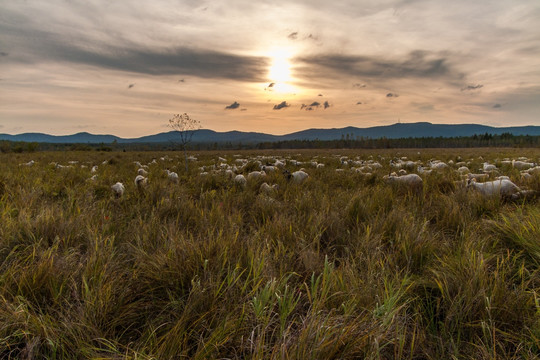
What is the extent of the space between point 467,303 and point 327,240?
1.43 meters

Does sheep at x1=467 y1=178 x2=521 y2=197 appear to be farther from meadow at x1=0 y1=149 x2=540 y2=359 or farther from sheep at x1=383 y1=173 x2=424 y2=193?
meadow at x1=0 y1=149 x2=540 y2=359

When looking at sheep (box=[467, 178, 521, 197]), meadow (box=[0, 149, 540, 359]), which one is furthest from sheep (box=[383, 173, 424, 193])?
meadow (box=[0, 149, 540, 359])

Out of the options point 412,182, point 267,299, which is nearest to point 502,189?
point 412,182

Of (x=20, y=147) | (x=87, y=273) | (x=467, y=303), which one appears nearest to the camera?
(x=467, y=303)

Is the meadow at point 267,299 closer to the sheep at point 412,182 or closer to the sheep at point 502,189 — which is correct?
the sheep at point 502,189

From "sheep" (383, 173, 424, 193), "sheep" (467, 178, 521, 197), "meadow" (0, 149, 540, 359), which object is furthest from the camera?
"sheep" (383, 173, 424, 193)

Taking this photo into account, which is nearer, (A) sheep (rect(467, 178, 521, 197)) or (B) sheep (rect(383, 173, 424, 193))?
(A) sheep (rect(467, 178, 521, 197))

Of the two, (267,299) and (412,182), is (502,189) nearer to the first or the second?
(412,182)

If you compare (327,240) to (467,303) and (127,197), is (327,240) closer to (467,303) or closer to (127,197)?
(467,303)

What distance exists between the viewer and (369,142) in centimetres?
10688

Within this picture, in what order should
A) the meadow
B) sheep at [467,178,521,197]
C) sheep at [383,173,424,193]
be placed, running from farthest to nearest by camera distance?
sheep at [383,173,424,193] → sheep at [467,178,521,197] → the meadow

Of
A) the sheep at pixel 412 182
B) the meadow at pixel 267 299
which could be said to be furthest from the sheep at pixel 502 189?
the meadow at pixel 267 299

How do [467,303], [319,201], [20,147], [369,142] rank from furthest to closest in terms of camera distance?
[369,142] → [20,147] → [319,201] → [467,303]

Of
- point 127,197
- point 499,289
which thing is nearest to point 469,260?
point 499,289
